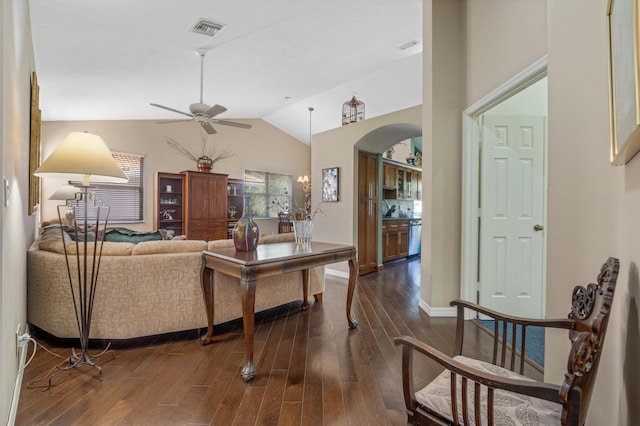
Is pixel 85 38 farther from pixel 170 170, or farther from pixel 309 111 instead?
pixel 309 111

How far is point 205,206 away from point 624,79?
650 cm

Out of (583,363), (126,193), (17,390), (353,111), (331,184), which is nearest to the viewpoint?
(583,363)

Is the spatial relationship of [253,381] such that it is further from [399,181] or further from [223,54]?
[399,181]

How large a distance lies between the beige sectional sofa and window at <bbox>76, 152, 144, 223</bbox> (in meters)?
3.60

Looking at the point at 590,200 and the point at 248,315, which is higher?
the point at 590,200

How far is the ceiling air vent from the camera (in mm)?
3068

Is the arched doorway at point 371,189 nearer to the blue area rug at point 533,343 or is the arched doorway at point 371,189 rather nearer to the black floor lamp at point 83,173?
the blue area rug at point 533,343

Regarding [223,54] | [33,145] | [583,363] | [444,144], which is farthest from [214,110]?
[583,363]

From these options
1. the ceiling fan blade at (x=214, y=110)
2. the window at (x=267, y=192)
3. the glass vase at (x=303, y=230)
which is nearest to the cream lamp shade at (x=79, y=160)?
the glass vase at (x=303, y=230)

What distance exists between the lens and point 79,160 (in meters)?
1.82

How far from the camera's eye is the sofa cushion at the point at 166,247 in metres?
2.43

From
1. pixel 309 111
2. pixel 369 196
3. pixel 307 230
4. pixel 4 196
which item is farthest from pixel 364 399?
pixel 309 111

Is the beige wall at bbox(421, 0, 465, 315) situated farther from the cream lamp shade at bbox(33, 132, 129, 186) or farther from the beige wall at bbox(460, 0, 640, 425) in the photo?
the cream lamp shade at bbox(33, 132, 129, 186)

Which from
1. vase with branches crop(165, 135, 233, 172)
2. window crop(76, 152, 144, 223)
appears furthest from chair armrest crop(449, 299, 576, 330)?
window crop(76, 152, 144, 223)
